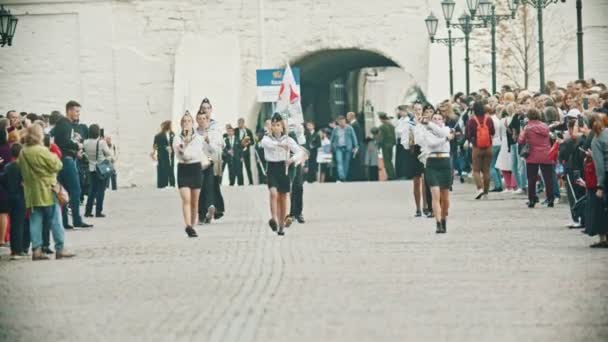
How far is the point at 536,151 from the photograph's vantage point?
2656 centimetres

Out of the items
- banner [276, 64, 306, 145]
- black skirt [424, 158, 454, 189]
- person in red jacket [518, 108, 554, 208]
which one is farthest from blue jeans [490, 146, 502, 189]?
black skirt [424, 158, 454, 189]

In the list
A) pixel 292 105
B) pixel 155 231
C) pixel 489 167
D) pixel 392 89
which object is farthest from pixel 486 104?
pixel 392 89

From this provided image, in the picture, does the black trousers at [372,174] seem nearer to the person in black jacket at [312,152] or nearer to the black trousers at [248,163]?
the person in black jacket at [312,152]

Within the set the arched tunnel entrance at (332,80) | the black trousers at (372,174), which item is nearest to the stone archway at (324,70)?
the arched tunnel entrance at (332,80)

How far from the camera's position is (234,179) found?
1767 inches

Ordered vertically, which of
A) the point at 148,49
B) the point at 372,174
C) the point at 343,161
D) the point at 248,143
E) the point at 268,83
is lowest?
the point at 372,174

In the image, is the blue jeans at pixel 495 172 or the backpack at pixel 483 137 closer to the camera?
the backpack at pixel 483 137

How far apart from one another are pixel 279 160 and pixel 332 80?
35027mm

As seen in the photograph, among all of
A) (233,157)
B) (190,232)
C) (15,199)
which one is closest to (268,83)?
(233,157)

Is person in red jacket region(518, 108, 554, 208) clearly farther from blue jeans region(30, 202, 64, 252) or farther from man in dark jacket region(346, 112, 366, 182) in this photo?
man in dark jacket region(346, 112, 366, 182)

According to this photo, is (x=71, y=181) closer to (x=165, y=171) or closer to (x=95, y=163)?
(x=95, y=163)

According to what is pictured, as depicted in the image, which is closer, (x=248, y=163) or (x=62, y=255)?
(x=62, y=255)

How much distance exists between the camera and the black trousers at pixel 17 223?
66.2ft

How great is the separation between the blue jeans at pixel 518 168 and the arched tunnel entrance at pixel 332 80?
18.5m
